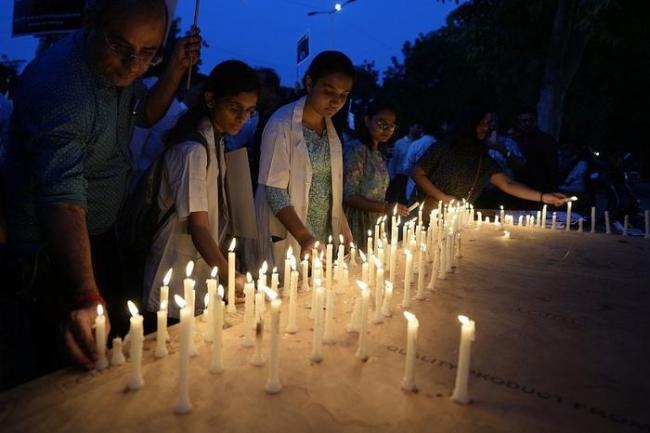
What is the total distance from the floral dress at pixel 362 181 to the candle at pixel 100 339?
2776 mm

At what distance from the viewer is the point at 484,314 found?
2189 mm

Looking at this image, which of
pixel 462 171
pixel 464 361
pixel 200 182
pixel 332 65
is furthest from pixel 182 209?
pixel 462 171

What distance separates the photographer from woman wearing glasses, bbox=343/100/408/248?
4098mm

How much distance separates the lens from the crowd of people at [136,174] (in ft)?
5.62

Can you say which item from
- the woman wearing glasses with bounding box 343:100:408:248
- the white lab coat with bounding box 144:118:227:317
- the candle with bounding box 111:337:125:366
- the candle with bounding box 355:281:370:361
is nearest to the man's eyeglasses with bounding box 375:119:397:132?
the woman wearing glasses with bounding box 343:100:408:248

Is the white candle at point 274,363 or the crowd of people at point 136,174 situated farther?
the crowd of people at point 136,174

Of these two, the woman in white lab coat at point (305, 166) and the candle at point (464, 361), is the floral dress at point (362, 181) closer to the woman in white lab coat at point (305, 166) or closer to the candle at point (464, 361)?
the woman in white lab coat at point (305, 166)

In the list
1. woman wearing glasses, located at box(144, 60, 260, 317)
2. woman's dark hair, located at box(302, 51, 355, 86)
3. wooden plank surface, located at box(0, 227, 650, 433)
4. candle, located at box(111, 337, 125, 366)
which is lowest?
wooden plank surface, located at box(0, 227, 650, 433)

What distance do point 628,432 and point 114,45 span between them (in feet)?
6.86

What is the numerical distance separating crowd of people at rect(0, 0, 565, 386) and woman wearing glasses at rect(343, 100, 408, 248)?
0.01m

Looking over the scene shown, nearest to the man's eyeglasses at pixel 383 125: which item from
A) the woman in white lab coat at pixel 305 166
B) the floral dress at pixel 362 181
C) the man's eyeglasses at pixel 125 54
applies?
the floral dress at pixel 362 181

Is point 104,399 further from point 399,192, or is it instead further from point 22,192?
point 399,192

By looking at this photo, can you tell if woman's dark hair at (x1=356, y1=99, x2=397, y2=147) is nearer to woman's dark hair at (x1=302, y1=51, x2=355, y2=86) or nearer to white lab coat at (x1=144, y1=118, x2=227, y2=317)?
woman's dark hair at (x1=302, y1=51, x2=355, y2=86)

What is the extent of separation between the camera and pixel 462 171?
5070mm
